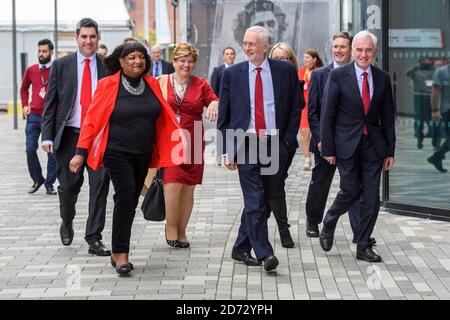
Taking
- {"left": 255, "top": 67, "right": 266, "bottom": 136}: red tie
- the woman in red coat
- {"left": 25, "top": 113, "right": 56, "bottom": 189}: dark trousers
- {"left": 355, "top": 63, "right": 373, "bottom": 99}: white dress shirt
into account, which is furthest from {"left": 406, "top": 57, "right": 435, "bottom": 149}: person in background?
{"left": 25, "top": 113, "right": 56, "bottom": 189}: dark trousers

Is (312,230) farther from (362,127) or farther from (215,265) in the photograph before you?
(215,265)

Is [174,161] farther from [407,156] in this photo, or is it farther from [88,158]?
[407,156]

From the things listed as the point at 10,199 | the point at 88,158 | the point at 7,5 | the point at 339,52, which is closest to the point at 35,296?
the point at 88,158

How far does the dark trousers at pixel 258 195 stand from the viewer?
28.0 feet

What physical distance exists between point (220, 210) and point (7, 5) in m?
26.2

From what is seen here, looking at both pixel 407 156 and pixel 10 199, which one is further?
pixel 10 199

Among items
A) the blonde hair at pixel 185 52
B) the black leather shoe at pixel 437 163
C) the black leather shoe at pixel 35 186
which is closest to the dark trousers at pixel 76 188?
the blonde hair at pixel 185 52

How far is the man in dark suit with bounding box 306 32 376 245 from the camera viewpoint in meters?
10.1

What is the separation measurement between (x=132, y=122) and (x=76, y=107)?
131 centimetres

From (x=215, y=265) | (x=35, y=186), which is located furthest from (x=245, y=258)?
(x=35, y=186)

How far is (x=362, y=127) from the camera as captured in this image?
903 cm

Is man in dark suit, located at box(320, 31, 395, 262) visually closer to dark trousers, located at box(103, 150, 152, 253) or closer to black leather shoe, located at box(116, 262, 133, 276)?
dark trousers, located at box(103, 150, 152, 253)

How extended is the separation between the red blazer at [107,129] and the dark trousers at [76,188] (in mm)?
893

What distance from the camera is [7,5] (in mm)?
37062
